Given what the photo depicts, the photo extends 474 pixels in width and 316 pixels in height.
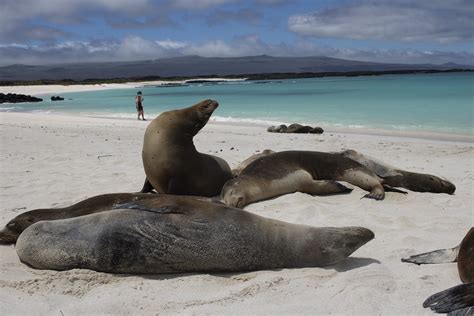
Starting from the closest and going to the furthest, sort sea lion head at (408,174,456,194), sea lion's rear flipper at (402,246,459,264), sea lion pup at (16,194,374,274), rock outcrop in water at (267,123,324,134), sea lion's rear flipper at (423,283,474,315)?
sea lion's rear flipper at (423,283,474,315) < sea lion pup at (16,194,374,274) < sea lion's rear flipper at (402,246,459,264) < sea lion head at (408,174,456,194) < rock outcrop in water at (267,123,324,134)

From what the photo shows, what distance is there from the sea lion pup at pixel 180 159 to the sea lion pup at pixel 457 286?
8.94ft

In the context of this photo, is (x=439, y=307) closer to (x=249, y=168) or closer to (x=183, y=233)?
(x=183, y=233)

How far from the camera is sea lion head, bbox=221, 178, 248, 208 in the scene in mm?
5691

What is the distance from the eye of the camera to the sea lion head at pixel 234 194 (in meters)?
5.69

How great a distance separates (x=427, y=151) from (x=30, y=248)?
29.5 ft

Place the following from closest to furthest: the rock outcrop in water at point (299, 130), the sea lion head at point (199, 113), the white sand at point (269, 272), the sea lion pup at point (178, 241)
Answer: the white sand at point (269, 272)
the sea lion pup at point (178, 241)
the sea lion head at point (199, 113)
the rock outcrop in water at point (299, 130)

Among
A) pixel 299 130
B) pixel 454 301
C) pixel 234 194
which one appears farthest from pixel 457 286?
pixel 299 130

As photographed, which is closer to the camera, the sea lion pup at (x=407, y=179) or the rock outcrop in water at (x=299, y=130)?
the sea lion pup at (x=407, y=179)

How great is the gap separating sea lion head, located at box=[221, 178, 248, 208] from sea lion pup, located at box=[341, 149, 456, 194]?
201cm

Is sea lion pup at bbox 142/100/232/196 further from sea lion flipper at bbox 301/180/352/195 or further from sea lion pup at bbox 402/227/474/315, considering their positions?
sea lion pup at bbox 402/227/474/315

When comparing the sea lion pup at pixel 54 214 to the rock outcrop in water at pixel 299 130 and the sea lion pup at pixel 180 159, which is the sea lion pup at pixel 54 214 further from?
the rock outcrop in water at pixel 299 130

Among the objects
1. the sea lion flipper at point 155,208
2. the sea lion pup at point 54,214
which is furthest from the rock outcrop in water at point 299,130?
the sea lion flipper at point 155,208

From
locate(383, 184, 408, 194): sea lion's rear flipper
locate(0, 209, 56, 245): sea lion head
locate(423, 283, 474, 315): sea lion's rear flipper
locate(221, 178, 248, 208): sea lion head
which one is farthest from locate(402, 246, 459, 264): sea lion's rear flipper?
locate(0, 209, 56, 245): sea lion head

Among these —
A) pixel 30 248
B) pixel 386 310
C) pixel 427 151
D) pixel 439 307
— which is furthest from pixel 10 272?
pixel 427 151
